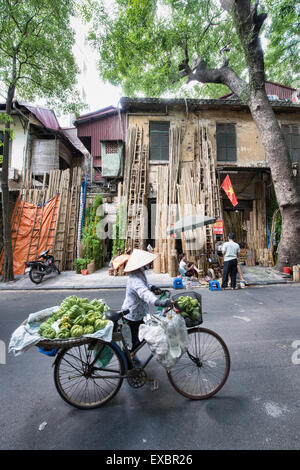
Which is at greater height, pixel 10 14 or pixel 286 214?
pixel 10 14

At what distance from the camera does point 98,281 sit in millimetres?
8625

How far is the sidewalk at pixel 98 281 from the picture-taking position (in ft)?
26.1

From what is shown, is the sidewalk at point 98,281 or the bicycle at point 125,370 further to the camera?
the sidewalk at point 98,281

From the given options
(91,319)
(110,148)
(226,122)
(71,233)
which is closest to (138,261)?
(91,319)

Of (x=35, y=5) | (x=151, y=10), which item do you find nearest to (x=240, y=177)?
(x=151, y=10)

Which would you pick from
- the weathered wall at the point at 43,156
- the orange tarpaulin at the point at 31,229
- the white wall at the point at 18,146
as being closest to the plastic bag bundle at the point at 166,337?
the orange tarpaulin at the point at 31,229

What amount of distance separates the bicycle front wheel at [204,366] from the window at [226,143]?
11707 millimetres

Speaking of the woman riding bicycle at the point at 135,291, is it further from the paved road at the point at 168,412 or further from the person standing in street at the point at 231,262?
the person standing in street at the point at 231,262

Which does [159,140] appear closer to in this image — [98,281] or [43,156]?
[43,156]

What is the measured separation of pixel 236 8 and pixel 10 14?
8.96m

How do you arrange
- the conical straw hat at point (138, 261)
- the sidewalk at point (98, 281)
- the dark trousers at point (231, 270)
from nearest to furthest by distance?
the conical straw hat at point (138, 261) → the dark trousers at point (231, 270) → the sidewalk at point (98, 281)

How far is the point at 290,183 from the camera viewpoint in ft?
29.3

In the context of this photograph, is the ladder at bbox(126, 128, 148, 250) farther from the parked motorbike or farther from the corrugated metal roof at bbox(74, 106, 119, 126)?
the corrugated metal roof at bbox(74, 106, 119, 126)

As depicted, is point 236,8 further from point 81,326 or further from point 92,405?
point 92,405
